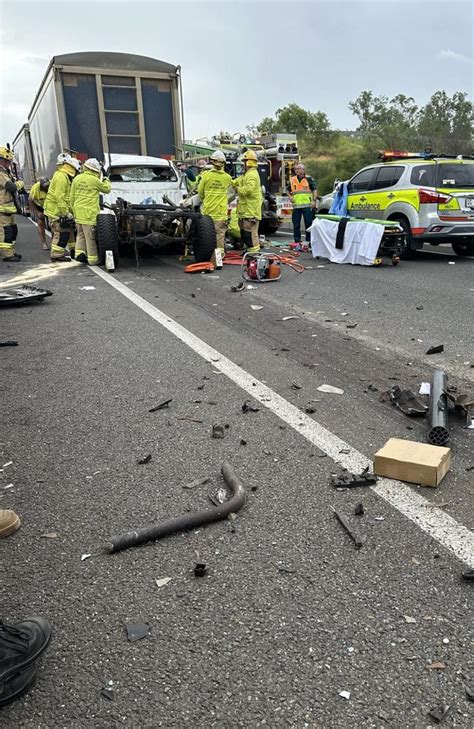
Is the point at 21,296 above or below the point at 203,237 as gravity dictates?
below

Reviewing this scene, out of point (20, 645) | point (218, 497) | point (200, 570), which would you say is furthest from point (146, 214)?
point (20, 645)

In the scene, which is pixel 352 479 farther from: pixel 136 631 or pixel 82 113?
pixel 82 113

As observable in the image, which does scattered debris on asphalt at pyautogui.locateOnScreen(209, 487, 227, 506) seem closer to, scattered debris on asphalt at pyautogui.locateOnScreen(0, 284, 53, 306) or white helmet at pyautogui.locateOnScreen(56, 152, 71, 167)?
scattered debris on asphalt at pyautogui.locateOnScreen(0, 284, 53, 306)

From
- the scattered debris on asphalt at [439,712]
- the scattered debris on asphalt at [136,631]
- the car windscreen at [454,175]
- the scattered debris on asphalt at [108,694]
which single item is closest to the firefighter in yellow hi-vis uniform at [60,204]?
the car windscreen at [454,175]

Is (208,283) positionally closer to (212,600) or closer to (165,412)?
(165,412)

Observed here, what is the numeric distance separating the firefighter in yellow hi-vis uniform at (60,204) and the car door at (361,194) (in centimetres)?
597

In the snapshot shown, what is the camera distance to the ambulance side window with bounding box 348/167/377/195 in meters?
11.9

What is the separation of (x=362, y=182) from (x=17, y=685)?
12.0 meters

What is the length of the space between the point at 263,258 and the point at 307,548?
7.23 metres

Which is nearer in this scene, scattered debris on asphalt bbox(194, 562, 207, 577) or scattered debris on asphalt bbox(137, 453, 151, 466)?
scattered debris on asphalt bbox(194, 562, 207, 577)

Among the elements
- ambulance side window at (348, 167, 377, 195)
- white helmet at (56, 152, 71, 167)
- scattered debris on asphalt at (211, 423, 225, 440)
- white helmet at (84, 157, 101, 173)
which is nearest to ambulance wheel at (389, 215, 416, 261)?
ambulance side window at (348, 167, 377, 195)

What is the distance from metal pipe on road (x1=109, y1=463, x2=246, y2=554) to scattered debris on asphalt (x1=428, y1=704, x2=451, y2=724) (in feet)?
4.18

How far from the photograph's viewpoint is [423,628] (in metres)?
2.11

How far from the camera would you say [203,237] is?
417 inches
